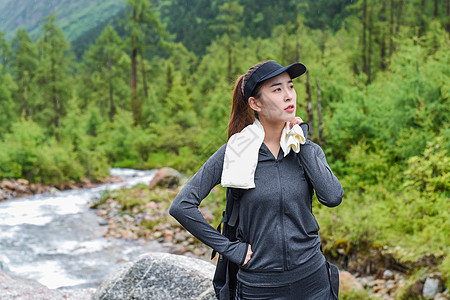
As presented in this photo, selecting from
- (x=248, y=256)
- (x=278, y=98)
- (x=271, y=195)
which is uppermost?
(x=278, y=98)

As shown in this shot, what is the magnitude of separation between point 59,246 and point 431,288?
7.99 m

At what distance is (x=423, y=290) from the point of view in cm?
507

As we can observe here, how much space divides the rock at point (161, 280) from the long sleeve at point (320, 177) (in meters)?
1.86

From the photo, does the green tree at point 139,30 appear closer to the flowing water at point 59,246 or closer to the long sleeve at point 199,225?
the flowing water at point 59,246

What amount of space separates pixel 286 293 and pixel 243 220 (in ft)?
1.29

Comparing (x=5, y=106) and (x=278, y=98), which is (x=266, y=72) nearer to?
(x=278, y=98)

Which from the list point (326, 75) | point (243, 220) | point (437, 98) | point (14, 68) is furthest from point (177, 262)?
point (14, 68)

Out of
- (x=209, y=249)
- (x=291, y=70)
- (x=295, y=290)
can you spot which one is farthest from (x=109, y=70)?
(x=295, y=290)

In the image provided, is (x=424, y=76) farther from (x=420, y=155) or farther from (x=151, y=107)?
(x=151, y=107)

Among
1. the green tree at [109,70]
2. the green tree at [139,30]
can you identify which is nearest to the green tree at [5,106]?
the green tree at [109,70]

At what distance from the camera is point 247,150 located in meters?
1.90

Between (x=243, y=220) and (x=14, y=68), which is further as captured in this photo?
(x=14, y=68)

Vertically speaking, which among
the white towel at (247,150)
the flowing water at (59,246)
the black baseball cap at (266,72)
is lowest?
the flowing water at (59,246)

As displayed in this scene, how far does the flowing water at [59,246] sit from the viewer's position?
7879mm
